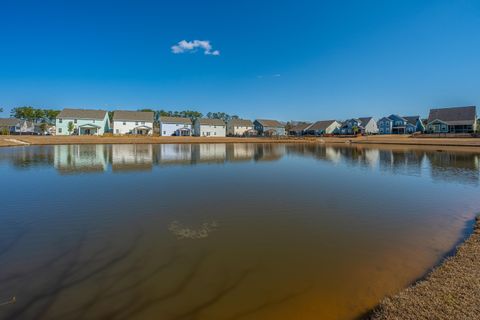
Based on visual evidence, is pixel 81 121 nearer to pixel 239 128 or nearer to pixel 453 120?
pixel 239 128

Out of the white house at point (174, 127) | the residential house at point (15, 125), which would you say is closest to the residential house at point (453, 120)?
the white house at point (174, 127)

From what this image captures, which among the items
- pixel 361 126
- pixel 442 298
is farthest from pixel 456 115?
pixel 442 298

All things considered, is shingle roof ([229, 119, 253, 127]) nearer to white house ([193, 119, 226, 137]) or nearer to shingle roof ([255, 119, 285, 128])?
shingle roof ([255, 119, 285, 128])

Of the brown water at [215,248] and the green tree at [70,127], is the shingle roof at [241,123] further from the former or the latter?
the brown water at [215,248]

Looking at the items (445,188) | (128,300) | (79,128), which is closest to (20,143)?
(79,128)

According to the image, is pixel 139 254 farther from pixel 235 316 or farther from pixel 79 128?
pixel 79 128

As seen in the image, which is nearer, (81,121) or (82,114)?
(81,121)

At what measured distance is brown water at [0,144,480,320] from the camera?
4.76m

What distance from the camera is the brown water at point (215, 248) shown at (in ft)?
15.6

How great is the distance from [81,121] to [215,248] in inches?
2794

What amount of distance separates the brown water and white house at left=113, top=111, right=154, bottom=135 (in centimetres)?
5837

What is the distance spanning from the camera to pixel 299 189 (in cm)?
1459

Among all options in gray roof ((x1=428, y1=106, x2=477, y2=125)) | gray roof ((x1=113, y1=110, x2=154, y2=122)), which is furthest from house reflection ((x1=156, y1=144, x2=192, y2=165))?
gray roof ((x1=428, y1=106, x2=477, y2=125))

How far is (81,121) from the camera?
213ft
